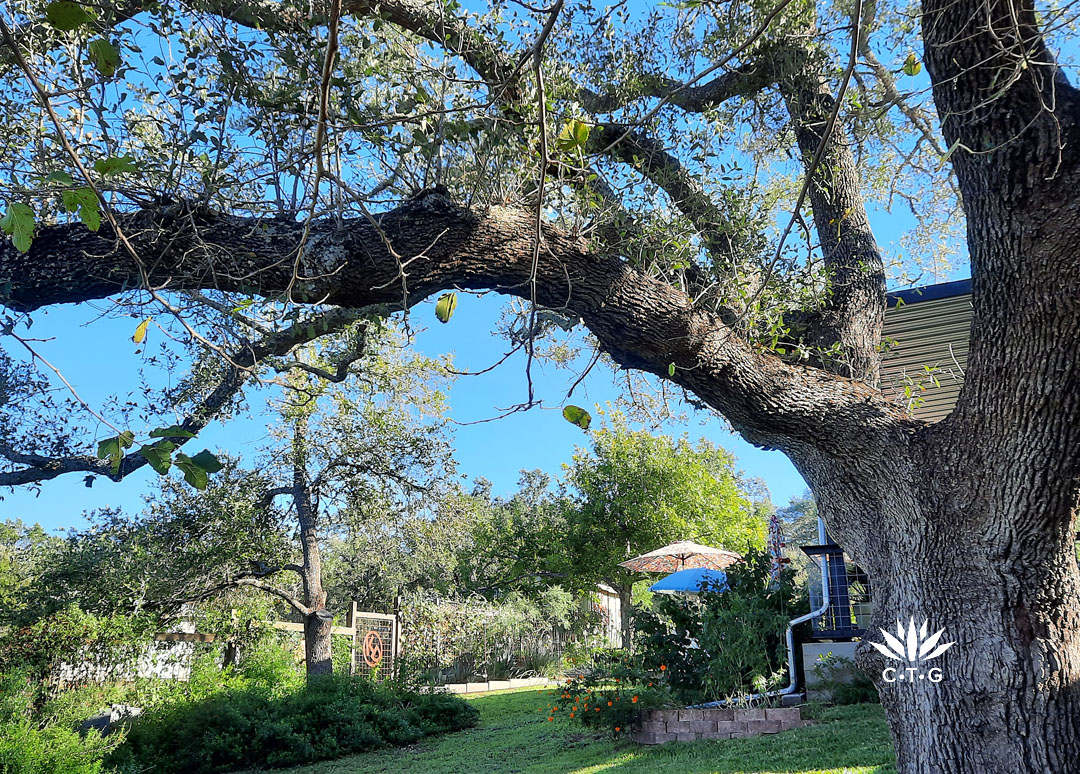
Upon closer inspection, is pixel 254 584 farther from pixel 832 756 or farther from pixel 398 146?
pixel 398 146

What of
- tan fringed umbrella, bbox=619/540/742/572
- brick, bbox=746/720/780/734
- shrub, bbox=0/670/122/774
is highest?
tan fringed umbrella, bbox=619/540/742/572

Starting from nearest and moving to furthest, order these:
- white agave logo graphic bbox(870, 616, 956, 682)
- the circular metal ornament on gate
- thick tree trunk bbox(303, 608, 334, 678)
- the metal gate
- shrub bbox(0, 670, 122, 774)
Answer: white agave logo graphic bbox(870, 616, 956, 682), shrub bbox(0, 670, 122, 774), thick tree trunk bbox(303, 608, 334, 678), the metal gate, the circular metal ornament on gate

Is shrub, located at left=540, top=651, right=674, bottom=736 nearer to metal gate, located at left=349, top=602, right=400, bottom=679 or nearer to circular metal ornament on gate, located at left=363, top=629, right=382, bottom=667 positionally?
metal gate, located at left=349, top=602, right=400, bottom=679

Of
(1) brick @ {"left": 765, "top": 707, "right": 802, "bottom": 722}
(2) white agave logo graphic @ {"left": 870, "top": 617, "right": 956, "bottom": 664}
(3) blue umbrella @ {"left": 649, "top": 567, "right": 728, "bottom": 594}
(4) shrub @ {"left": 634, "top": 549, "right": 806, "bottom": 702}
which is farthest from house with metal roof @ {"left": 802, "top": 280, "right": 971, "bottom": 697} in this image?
(2) white agave logo graphic @ {"left": 870, "top": 617, "right": 956, "bottom": 664}

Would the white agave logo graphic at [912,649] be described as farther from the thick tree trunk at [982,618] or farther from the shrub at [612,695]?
the shrub at [612,695]

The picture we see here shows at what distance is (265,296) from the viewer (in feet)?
10.7

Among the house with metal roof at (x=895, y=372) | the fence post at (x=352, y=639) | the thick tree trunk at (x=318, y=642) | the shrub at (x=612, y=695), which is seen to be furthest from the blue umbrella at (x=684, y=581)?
the fence post at (x=352, y=639)

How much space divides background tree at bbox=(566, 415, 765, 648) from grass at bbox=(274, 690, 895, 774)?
25.5 feet

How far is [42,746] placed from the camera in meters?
5.95

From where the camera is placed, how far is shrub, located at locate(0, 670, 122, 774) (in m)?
5.77

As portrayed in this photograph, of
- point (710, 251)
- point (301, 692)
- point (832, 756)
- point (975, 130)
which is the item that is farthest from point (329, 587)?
point (975, 130)

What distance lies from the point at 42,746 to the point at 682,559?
29.8 ft

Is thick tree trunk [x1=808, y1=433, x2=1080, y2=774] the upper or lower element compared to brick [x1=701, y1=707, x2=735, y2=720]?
upper

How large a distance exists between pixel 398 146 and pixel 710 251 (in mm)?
1981
